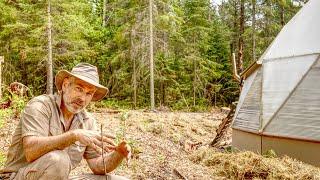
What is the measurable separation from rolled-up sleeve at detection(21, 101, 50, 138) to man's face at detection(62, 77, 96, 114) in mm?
179

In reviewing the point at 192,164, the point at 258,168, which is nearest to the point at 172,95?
the point at 192,164

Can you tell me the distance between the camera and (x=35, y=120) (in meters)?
3.34

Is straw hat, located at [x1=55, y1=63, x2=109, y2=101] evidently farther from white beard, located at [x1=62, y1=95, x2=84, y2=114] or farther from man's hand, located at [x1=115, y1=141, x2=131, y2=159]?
man's hand, located at [x1=115, y1=141, x2=131, y2=159]

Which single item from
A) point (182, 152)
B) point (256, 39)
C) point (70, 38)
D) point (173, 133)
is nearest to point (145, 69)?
point (70, 38)

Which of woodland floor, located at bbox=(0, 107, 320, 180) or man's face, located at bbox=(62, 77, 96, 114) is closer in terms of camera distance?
man's face, located at bbox=(62, 77, 96, 114)

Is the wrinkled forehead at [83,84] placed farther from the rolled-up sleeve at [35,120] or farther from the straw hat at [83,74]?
the rolled-up sleeve at [35,120]

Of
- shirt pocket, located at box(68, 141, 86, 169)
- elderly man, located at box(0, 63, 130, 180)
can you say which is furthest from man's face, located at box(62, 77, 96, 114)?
shirt pocket, located at box(68, 141, 86, 169)

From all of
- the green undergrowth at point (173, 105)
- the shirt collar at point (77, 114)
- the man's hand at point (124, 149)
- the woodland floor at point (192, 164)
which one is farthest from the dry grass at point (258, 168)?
the green undergrowth at point (173, 105)

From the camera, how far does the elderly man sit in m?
3.26

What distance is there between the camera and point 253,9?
110 feet

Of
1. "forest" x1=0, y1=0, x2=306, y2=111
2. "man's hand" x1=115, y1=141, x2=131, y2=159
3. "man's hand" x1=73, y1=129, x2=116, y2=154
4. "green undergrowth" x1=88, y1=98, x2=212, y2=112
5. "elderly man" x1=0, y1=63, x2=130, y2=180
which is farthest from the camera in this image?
"green undergrowth" x1=88, y1=98, x2=212, y2=112

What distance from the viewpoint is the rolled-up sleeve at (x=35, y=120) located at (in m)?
3.30

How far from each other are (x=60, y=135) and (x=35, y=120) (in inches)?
9.5

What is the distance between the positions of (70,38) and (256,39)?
1545cm
